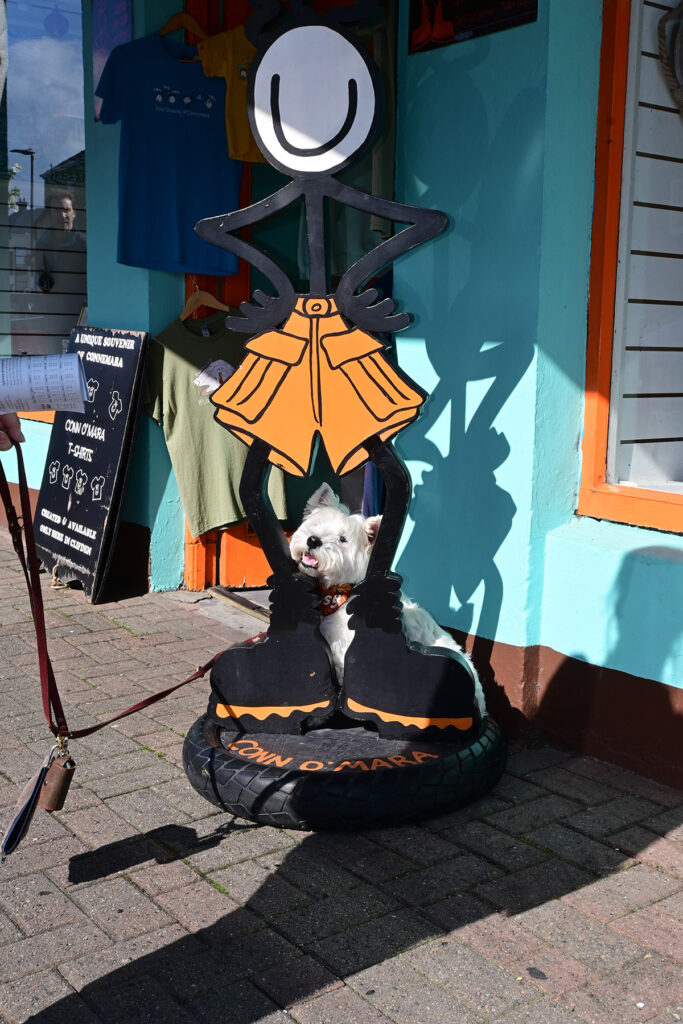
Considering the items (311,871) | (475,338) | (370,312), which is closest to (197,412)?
(475,338)

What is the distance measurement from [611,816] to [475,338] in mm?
1989

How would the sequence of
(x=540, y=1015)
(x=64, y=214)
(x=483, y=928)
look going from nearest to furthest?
(x=540, y=1015), (x=483, y=928), (x=64, y=214)

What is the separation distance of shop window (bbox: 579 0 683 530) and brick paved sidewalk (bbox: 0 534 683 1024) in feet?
4.02

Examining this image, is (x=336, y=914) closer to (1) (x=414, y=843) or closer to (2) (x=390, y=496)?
(1) (x=414, y=843)

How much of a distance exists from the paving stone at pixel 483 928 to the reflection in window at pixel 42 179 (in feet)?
18.5

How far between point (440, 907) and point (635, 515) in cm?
177

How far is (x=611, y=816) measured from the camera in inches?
141

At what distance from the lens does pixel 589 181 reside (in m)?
4.07

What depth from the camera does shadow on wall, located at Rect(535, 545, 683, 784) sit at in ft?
12.3

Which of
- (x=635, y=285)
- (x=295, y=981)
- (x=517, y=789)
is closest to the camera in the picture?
(x=295, y=981)

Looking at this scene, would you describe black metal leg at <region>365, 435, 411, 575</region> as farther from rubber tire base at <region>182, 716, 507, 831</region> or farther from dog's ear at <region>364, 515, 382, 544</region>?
rubber tire base at <region>182, 716, 507, 831</region>

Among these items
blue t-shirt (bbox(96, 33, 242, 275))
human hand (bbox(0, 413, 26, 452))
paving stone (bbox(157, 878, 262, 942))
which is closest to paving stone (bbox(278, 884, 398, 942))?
paving stone (bbox(157, 878, 262, 942))

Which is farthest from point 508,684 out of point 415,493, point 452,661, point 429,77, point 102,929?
point 429,77

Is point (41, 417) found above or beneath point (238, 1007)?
above
